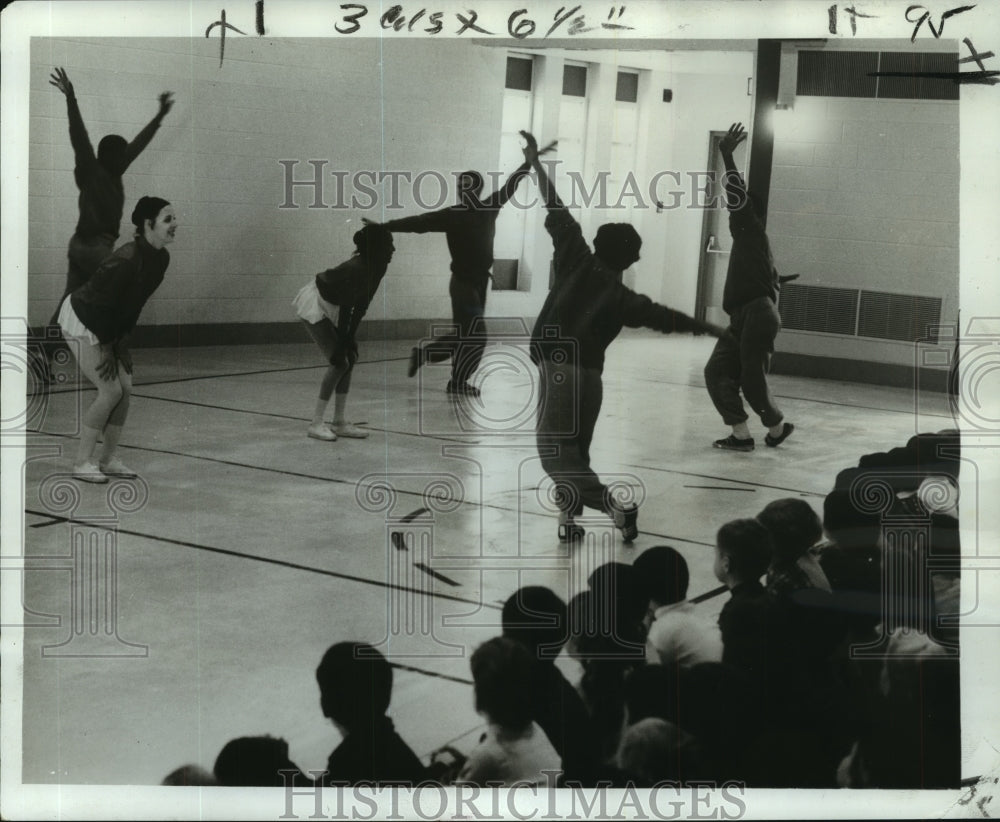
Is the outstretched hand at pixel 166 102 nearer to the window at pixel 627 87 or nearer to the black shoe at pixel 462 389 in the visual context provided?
the black shoe at pixel 462 389

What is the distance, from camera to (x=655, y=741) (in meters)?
2.19

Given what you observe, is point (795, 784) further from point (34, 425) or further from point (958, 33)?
point (34, 425)

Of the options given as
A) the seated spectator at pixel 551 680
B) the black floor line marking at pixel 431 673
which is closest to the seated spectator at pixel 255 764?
the black floor line marking at pixel 431 673

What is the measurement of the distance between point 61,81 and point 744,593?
1.74m

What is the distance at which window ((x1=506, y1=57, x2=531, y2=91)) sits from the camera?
2.36 metres

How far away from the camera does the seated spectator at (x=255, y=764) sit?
6.82 feet

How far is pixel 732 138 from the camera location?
2.46 metres

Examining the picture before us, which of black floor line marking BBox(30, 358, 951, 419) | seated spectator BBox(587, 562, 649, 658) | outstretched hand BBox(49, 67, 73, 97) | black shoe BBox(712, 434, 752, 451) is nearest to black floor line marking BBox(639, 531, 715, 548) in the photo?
seated spectator BBox(587, 562, 649, 658)

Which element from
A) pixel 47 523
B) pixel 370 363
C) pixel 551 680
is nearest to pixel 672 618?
pixel 551 680

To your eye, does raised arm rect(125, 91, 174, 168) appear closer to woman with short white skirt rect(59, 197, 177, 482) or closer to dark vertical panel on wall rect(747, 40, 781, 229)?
woman with short white skirt rect(59, 197, 177, 482)

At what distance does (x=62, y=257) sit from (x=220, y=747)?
1044 mm

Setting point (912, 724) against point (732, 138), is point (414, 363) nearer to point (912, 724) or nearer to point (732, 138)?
point (732, 138)

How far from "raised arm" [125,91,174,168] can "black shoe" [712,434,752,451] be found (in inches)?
54.9

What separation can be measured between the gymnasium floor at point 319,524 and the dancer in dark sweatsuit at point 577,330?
4cm
